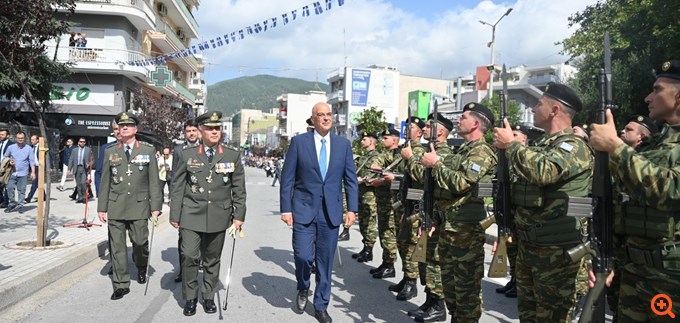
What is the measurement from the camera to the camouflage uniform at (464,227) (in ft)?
14.5

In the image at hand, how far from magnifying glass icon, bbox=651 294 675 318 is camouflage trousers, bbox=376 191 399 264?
4.58 m

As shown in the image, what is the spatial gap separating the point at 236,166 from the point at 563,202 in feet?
11.3

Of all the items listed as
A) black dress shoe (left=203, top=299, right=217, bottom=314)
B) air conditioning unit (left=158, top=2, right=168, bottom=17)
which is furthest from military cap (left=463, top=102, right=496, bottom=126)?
air conditioning unit (left=158, top=2, right=168, bottom=17)

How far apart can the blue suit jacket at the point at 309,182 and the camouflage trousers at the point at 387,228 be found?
6.18 ft

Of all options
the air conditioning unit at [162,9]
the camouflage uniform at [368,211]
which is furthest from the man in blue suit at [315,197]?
the air conditioning unit at [162,9]

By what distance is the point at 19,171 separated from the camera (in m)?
12.3

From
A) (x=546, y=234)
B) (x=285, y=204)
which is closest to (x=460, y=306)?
(x=546, y=234)

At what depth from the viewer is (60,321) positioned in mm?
4941

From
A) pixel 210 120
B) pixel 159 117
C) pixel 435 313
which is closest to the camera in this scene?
pixel 435 313

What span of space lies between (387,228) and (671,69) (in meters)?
4.97

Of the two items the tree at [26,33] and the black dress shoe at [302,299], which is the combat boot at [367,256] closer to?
the black dress shoe at [302,299]

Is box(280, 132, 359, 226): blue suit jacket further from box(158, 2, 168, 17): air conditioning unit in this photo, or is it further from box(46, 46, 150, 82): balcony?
box(158, 2, 168, 17): air conditioning unit

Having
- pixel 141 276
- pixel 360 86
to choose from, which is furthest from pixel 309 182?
pixel 360 86

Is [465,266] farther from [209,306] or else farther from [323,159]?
[209,306]
